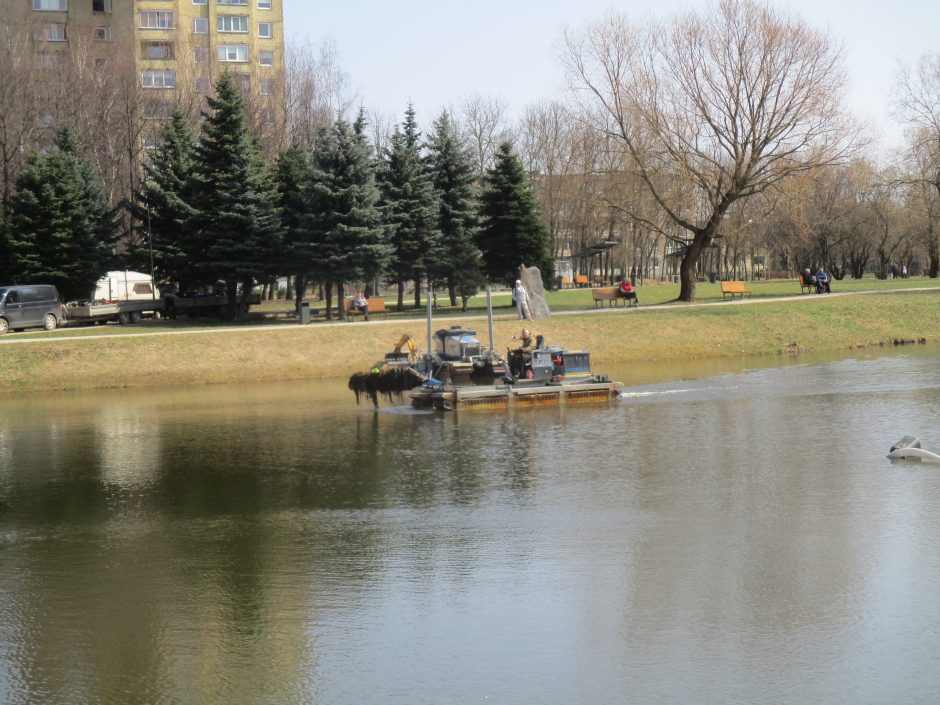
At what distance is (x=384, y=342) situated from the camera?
136 ft

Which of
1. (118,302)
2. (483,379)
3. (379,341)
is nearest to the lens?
(483,379)

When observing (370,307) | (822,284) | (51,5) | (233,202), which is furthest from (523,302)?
(51,5)

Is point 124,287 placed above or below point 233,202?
below

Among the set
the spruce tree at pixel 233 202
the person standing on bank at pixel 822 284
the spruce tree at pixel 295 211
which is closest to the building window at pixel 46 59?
the spruce tree at pixel 295 211

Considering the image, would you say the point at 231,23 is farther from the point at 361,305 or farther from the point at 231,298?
the point at 361,305

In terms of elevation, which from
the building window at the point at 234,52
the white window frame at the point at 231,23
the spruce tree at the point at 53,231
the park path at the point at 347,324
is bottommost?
the park path at the point at 347,324

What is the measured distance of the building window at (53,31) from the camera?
263ft

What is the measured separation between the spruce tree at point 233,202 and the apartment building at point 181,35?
2855 cm

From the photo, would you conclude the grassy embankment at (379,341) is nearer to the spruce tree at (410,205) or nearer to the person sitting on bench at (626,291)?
the person sitting on bench at (626,291)

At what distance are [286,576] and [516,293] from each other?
1207 inches

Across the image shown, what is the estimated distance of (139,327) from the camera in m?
48.8

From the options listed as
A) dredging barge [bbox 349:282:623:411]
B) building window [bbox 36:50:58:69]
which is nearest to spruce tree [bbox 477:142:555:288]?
dredging barge [bbox 349:282:623:411]

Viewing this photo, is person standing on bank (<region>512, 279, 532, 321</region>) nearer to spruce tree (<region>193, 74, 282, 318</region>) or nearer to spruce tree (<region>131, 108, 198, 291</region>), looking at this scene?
spruce tree (<region>193, 74, 282, 318</region>)

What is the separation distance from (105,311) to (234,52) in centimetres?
4908
